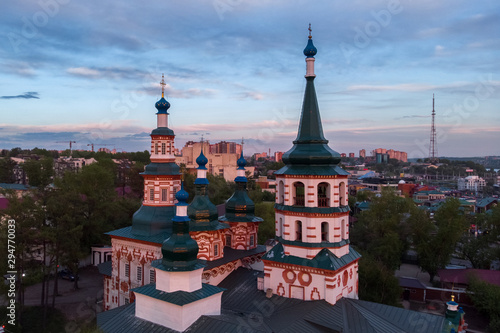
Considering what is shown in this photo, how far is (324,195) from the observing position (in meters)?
16.3

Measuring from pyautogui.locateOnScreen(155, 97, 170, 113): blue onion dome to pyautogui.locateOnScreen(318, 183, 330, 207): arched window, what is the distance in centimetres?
1157

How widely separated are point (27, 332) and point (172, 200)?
1137 cm

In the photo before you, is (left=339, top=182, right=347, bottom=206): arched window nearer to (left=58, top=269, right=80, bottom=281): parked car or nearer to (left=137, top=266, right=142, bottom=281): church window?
(left=137, top=266, right=142, bottom=281): church window

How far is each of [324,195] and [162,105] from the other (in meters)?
12.1

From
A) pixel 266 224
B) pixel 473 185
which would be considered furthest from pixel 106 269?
pixel 473 185

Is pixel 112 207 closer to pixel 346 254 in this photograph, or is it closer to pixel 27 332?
pixel 27 332

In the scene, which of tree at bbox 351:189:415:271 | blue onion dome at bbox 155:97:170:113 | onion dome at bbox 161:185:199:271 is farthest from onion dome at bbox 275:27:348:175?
tree at bbox 351:189:415:271

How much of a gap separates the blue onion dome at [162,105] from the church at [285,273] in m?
4.98

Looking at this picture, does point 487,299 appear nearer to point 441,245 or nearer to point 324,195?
point 441,245

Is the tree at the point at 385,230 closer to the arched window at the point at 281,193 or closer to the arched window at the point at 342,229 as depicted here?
the arched window at the point at 342,229

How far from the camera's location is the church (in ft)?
44.8

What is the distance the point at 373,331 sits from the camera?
13.0 metres

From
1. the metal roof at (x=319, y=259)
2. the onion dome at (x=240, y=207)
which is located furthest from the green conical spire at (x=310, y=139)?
the onion dome at (x=240, y=207)

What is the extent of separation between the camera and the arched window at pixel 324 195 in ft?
52.0
